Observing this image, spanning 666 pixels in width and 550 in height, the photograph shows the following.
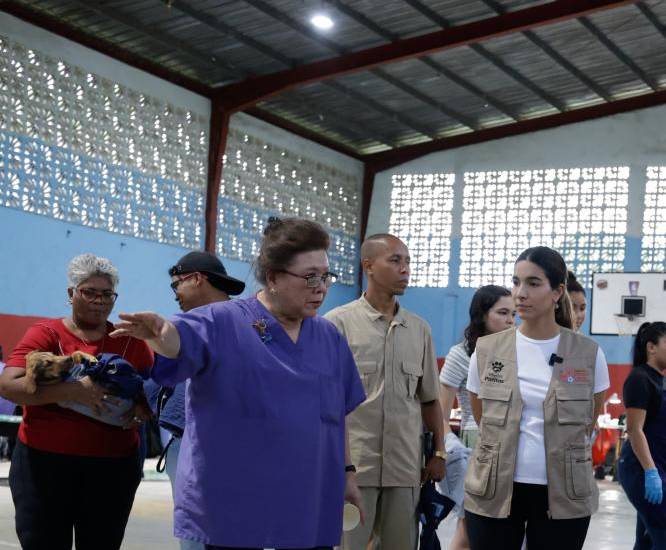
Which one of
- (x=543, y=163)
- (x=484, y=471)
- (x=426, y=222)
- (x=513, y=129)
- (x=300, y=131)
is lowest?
(x=484, y=471)

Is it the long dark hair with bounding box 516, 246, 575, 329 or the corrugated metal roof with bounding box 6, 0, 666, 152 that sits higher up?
the corrugated metal roof with bounding box 6, 0, 666, 152

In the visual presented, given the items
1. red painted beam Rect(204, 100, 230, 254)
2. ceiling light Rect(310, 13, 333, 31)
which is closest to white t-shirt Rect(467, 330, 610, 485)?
ceiling light Rect(310, 13, 333, 31)

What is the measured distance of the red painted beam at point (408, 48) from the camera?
1647 cm

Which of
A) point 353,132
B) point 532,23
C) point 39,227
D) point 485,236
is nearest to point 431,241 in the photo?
point 485,236

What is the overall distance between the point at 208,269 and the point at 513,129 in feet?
61.2

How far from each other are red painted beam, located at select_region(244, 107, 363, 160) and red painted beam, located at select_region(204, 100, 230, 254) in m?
0.86

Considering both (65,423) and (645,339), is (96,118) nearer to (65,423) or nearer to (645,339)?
(645,339)

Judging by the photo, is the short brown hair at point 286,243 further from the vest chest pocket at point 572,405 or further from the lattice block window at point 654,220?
the lattice block window at point 654,220

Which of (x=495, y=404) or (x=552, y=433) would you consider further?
(x=495, y=404)

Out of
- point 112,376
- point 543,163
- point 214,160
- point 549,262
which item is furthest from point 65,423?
point 543,163

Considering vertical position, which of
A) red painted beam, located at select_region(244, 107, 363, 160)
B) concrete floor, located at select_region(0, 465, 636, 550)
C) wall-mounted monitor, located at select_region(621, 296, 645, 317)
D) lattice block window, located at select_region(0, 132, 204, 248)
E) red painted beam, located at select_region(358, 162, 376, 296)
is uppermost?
red painted beam, located at select_region(244, 107, 363, 160)

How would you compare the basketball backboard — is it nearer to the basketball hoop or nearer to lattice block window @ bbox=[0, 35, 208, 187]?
the basketball hoop

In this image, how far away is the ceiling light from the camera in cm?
1677

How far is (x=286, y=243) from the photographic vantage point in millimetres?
3195
